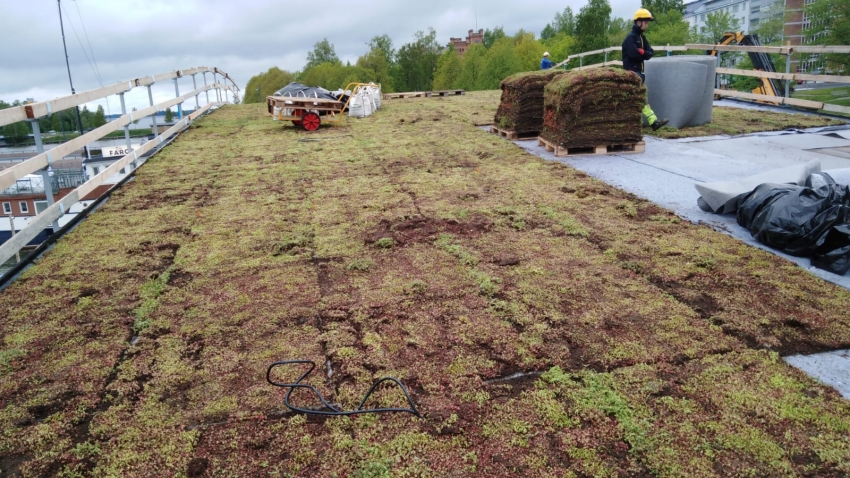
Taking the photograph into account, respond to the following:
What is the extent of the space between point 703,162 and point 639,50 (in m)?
2.62

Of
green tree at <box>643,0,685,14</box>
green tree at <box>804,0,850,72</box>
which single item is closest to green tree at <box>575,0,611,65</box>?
green tree at <box>804,0,850,72</box>

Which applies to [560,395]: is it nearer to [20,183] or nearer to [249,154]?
[20,183]

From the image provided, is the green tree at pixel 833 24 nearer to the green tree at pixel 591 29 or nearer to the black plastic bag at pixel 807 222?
the black plastic bag at pixel 807 222

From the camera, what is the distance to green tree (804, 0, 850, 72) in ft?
49.5

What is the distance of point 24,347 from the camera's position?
3.04m

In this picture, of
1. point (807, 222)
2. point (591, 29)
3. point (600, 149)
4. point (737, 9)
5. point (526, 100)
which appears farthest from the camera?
point (737, 9)

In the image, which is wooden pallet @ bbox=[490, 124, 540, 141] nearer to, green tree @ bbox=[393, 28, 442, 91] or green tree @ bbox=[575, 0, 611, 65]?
green tree @ bbox=[575, 0, 611, 65]

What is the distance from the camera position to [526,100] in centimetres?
886

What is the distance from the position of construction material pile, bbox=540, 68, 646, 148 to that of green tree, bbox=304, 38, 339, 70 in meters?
79.0

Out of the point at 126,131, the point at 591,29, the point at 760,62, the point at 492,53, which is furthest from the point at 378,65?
the point at 126,131

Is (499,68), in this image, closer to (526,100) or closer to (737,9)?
(526,100)

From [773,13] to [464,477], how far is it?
61.4m

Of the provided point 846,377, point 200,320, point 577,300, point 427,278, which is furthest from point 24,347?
point 846,377

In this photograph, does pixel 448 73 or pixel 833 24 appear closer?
pixel 833 24
